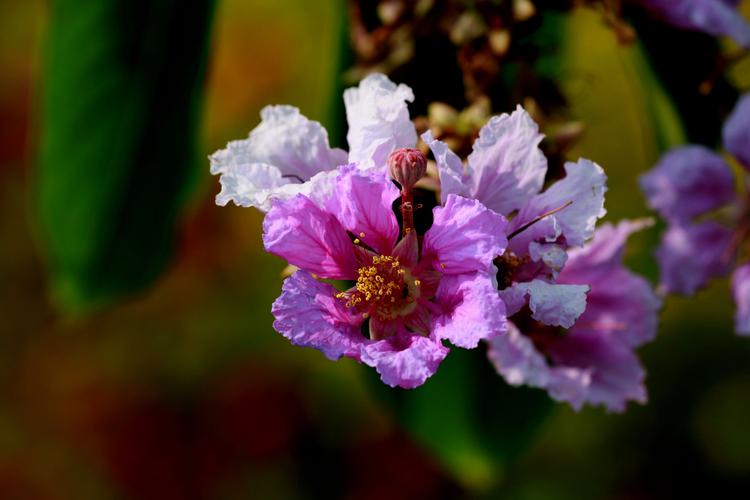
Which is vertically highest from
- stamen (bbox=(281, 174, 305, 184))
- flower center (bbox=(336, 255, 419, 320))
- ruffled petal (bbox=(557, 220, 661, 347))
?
stamen (bbox=(281, 174, 305, 184))

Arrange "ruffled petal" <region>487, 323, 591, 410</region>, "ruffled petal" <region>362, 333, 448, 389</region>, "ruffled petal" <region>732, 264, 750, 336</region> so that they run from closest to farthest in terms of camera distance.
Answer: "ruffled petal" <region>362, 333, 448, 389</region> → "ruffled petal" <region>487, 323, 591, 410</region> → "ruffled petal" <region>732, 264, 750, 336</region>

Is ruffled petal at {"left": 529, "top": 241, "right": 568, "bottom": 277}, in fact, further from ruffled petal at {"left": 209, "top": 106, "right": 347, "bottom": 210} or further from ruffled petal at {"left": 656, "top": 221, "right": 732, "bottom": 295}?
ruffled petal at {"left": 656, "top": 221, "right": 732, "bottom": 295}

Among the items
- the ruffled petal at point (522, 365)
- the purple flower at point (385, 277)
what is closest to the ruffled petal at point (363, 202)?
the purple flower at point (385, 277)

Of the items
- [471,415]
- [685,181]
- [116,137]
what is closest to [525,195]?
[685,181]

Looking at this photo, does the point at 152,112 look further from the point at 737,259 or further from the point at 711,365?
the point at 711,365

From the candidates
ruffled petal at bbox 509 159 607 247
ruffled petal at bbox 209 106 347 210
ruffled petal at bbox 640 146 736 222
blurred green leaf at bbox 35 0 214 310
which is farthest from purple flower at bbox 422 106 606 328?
blurred green leaf at bbox 35 0 214 310

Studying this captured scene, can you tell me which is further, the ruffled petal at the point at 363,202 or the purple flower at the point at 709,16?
the purple flower at the point at 709,16

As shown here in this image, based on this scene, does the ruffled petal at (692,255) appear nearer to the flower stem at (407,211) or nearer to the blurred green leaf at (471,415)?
the blurred green leaf at (471,415)
